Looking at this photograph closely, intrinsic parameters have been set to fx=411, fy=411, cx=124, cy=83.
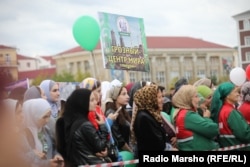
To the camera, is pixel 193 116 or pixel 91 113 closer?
pixel 91 113

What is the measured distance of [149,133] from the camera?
390 centimetres

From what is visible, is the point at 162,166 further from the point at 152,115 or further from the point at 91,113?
the point at 91,113

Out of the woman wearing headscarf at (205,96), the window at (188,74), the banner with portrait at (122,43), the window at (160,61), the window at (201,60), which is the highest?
the banner with portrait at (122,43)

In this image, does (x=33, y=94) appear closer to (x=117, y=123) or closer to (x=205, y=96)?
(x=117, y=123)

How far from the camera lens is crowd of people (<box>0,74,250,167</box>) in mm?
3436

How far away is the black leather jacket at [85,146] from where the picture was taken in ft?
11.2

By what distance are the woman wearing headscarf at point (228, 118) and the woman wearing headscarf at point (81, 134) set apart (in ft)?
→ 6.05

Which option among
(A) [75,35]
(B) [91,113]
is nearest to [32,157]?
(B) [91,113]

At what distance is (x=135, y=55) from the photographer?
7.21 m

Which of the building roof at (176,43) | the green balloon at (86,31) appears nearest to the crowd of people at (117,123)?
the green balloon at (86,31)

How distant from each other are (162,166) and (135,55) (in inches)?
143

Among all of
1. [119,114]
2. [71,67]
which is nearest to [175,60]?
[71,67]

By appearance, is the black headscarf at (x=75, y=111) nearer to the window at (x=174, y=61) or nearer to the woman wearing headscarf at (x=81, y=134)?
the woman wearing headscarf at (x=81, y=134)

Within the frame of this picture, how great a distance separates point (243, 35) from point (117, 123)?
51.5 meters
